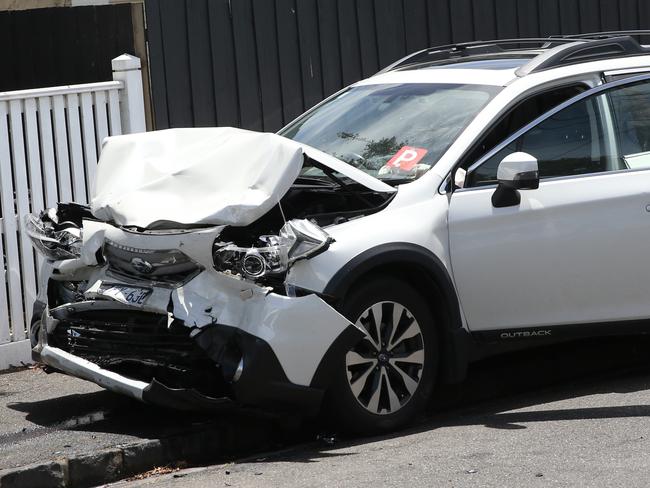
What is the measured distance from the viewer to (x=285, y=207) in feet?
22.6

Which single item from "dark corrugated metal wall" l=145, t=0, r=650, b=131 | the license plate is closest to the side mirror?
the license plate

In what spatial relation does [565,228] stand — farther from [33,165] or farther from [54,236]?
[33,165]

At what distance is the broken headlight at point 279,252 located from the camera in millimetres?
6137

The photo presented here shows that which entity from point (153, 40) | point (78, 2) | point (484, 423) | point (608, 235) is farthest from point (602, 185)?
point (78, 2)

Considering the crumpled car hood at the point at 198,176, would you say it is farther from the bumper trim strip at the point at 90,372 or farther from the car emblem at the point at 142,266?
the bumper trim strip at the point at 90,372

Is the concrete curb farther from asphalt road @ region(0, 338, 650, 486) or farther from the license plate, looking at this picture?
the license plate

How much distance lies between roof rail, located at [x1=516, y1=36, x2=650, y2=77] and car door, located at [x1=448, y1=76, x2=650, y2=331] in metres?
0.26

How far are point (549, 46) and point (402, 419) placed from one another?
270 centimetres

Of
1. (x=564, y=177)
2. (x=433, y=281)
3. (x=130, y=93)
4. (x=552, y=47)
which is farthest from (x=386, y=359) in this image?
(x=130, y=93)

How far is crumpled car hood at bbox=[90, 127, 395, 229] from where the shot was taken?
6.35 m

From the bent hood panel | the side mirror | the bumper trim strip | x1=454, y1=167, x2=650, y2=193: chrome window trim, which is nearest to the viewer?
the bumper trim strip

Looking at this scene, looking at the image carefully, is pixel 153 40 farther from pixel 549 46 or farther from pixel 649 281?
pixel 649 281

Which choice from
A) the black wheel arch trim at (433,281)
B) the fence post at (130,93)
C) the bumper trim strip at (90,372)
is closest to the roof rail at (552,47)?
the black wheel arch trim at (433,281)

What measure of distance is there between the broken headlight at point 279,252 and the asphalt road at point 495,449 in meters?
0.95
